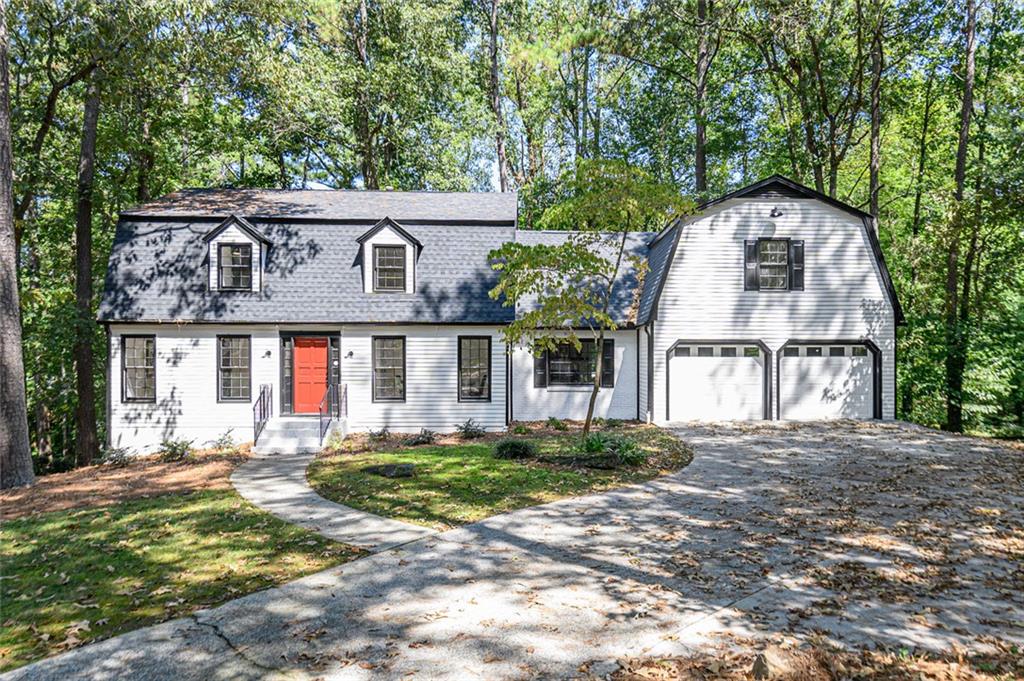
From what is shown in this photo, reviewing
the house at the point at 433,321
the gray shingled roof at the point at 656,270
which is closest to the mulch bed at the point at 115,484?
the house at the point at 433,321

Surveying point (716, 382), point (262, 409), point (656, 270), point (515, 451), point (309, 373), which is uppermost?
point (656, 270)

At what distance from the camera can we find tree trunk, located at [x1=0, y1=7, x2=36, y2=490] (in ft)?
35.7

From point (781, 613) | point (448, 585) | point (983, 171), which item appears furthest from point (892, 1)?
point (448, 585)

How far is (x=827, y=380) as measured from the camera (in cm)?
1741

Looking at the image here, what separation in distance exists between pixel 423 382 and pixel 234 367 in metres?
5.24

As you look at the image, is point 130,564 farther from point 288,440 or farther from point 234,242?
point 234,242

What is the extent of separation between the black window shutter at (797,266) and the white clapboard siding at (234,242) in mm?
16013

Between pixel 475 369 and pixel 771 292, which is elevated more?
pixel 771 292

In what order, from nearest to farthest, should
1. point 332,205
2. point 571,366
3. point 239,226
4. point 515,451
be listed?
point 515,451 → point 239,226 → point 332,205 → point 571,366

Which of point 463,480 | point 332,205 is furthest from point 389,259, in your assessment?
point 463,480

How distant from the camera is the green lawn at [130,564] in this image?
193 inches

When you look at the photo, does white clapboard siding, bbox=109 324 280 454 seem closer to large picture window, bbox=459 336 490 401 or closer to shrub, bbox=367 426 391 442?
shrub, bbox=367 426 391 442

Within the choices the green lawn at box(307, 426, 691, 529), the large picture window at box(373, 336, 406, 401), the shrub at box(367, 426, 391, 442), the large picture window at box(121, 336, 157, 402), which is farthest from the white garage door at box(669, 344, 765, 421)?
the large picture window at box(121, 336, 157, 402)

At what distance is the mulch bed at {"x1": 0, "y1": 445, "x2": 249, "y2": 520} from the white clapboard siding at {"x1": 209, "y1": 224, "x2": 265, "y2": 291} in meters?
4.99
